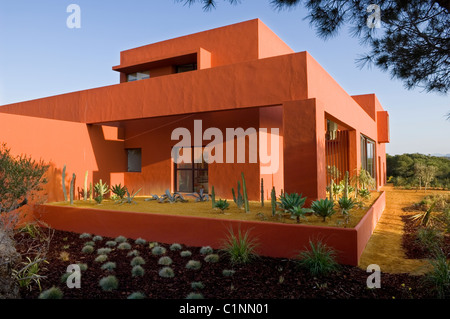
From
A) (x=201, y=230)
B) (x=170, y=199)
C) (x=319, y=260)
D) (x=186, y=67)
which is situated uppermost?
(x=186, y=67)

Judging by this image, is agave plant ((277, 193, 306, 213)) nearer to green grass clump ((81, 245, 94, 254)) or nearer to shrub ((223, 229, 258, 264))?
shrub ((223, 229, 258, 264))

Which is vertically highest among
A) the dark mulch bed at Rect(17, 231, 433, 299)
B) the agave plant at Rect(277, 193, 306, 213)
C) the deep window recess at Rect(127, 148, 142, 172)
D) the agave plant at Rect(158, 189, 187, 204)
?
the deep window recess at Rect(127, 148, 142, 172)

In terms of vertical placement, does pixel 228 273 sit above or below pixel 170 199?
below

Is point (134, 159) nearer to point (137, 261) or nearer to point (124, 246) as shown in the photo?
point (124, 246)

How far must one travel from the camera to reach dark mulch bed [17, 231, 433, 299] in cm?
413

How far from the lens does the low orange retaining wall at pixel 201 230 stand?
5188mm

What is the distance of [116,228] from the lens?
739cm

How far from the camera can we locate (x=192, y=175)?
11.1 m

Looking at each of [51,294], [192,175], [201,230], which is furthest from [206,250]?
[192,175]

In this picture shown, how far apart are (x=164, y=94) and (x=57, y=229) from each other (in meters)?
4.95

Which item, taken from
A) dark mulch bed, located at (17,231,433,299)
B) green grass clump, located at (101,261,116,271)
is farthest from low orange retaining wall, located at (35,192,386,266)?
green grass clump, located at (101,261,116,271)

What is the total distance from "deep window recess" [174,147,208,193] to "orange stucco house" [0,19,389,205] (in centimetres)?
4

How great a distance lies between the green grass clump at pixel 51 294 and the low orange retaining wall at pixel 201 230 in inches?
113

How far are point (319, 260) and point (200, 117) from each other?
7.07 metres
